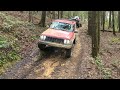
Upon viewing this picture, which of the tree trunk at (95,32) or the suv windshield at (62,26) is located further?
the suv windshield at (62,26)

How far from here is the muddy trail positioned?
1101 cm

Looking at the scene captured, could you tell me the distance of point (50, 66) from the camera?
12258 millimetres

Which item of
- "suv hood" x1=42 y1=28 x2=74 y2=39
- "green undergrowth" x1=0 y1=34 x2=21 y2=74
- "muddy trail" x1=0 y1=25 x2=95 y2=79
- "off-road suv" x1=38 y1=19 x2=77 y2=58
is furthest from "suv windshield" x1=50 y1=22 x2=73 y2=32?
"green undergrowth" x1=0 y1=34 x2=21 y2=74

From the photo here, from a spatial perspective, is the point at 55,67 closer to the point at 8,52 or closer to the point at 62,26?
the point at 8,52

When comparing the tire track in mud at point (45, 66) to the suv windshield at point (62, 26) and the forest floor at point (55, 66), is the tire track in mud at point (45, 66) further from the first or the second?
the suv windshield at point (62, 26)

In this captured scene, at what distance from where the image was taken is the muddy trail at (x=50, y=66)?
36.1ft

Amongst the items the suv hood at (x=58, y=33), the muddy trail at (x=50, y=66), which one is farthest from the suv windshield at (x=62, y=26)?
the muddy trail at (x=50, y=66)

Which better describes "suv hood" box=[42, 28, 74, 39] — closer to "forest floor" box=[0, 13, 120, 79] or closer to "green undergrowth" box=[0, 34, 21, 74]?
"forest floor" box=[0, 13, 120, 79]

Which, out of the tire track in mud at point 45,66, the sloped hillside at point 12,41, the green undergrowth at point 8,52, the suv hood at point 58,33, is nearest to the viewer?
the tire track in mud at point 45,66

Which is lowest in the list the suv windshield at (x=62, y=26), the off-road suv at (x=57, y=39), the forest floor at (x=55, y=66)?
the forest floor at (x=55, y=66)

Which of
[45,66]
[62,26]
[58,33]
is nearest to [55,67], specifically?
[45,66]

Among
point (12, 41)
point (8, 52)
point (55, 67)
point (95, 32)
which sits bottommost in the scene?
point (55, 67)

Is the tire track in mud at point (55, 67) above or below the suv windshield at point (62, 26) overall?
below
